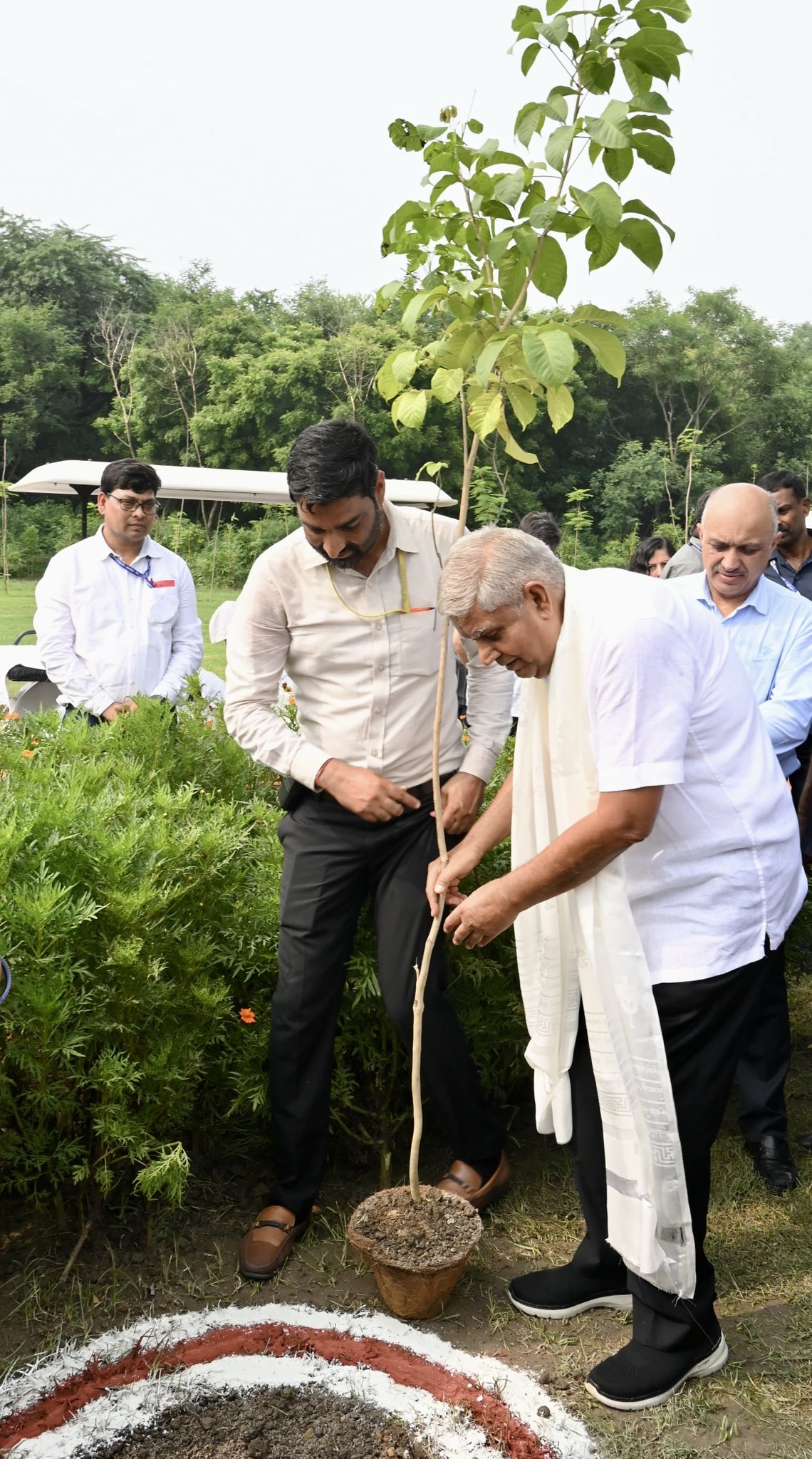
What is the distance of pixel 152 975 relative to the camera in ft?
9.39

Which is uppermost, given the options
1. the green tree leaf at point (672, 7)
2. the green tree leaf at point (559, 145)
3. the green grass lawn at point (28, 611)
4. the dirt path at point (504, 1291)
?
the green tree leaf at point (672, 7)

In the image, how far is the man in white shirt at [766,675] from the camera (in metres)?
3.69

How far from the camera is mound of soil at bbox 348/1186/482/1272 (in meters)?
2.84

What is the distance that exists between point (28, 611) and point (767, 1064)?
20100mm

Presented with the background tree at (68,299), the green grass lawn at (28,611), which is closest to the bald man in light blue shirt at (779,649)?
the green grass lawn at (28,611)

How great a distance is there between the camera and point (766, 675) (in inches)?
150

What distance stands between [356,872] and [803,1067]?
91.2 inches

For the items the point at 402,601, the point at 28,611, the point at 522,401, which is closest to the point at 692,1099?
the point at 402,601

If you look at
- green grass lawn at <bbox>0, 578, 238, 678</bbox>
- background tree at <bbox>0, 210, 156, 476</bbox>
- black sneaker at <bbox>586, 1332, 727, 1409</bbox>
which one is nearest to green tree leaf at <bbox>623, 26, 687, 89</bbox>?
black sneaker at <bbox>586, 1332, 727, 1409</bbox>

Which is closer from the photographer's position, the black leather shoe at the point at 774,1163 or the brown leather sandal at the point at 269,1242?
the brown leather sandal at the point at 269,1242

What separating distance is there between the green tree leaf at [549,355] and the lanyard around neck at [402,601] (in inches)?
42.1

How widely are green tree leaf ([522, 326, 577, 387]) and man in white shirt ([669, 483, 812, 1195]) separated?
160 cm

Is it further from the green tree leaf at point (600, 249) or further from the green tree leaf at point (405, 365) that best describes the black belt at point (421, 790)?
the green tree leaf at point (600, 249)

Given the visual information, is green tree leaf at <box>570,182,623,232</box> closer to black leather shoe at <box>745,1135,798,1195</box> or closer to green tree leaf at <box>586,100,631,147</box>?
green tree leaf at <box>586,100,631,147</box>
